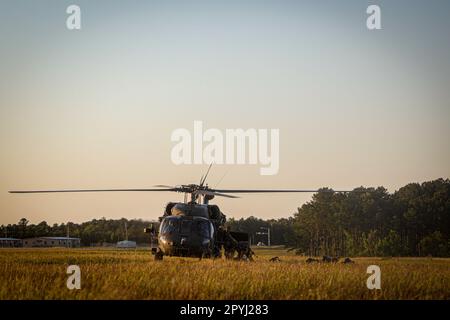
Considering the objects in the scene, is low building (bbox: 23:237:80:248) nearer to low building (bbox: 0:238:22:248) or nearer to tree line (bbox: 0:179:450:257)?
low building (bbox: 0:238:22:248)

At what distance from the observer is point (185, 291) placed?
40.2 feet

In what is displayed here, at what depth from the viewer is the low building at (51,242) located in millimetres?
182250

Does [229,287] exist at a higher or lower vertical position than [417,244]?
higher

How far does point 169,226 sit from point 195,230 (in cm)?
134

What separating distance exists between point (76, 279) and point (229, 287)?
3525 millimetres

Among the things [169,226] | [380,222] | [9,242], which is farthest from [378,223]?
[9,242]

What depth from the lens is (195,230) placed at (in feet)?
91.0

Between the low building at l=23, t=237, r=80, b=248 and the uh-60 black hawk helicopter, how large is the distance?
154662 mm

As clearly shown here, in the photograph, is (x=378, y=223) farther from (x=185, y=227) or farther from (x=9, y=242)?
(x=9, y=242)

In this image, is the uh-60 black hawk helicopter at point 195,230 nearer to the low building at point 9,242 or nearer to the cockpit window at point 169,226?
the cockpit window at point 169,226

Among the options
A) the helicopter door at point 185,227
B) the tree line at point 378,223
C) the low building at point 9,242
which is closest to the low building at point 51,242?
the low building at point 9,242

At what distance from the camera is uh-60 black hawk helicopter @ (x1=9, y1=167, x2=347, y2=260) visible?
90.6ft
